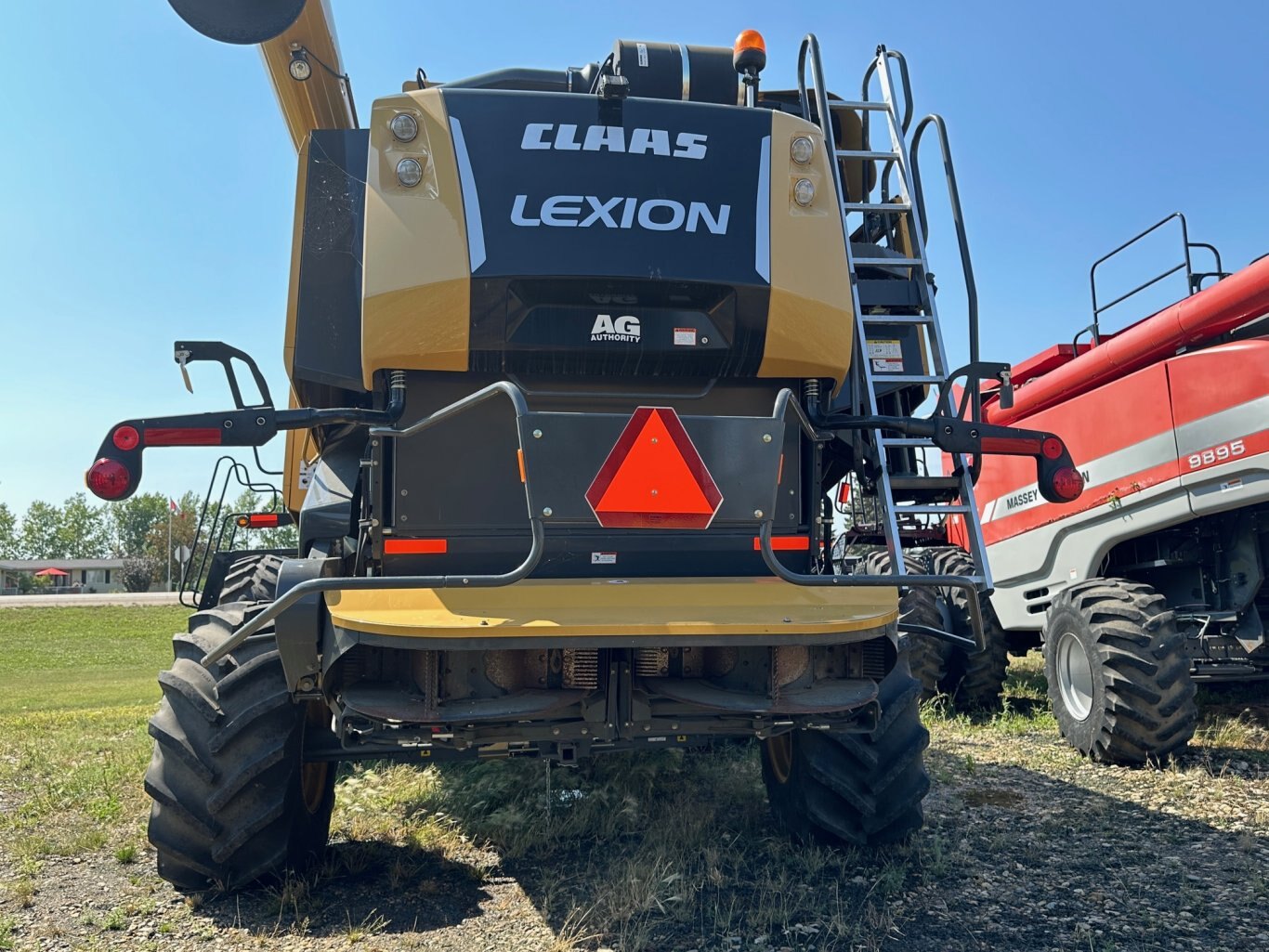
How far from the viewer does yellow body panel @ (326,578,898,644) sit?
2.84 meters

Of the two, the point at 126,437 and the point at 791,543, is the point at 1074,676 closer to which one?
the point at 791,543

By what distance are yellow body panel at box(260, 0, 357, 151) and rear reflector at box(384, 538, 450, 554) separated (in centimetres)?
288

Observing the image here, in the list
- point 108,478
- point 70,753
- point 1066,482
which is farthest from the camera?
point 70,753

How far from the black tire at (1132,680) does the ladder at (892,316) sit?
1.32m

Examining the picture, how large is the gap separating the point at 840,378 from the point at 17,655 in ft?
73.9

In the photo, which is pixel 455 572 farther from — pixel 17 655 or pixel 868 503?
pixel 17 655

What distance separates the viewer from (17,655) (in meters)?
21.0

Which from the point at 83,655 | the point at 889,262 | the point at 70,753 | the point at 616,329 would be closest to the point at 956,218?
the point at 889,262

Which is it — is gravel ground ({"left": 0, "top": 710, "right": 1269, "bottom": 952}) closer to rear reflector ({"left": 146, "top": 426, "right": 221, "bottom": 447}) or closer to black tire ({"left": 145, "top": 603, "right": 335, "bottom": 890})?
black tire ({"left": 145, "top": 603, "right": 335, "bottom": 890})

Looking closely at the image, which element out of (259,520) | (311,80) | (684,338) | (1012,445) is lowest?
(1012,445)

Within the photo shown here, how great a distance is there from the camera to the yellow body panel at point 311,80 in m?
5.16

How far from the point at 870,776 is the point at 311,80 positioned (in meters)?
4.50

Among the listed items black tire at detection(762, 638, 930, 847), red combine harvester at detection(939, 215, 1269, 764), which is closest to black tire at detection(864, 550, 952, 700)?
red combine harvester at detection(939, 215, 1269, 764)

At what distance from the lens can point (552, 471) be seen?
276 cm
